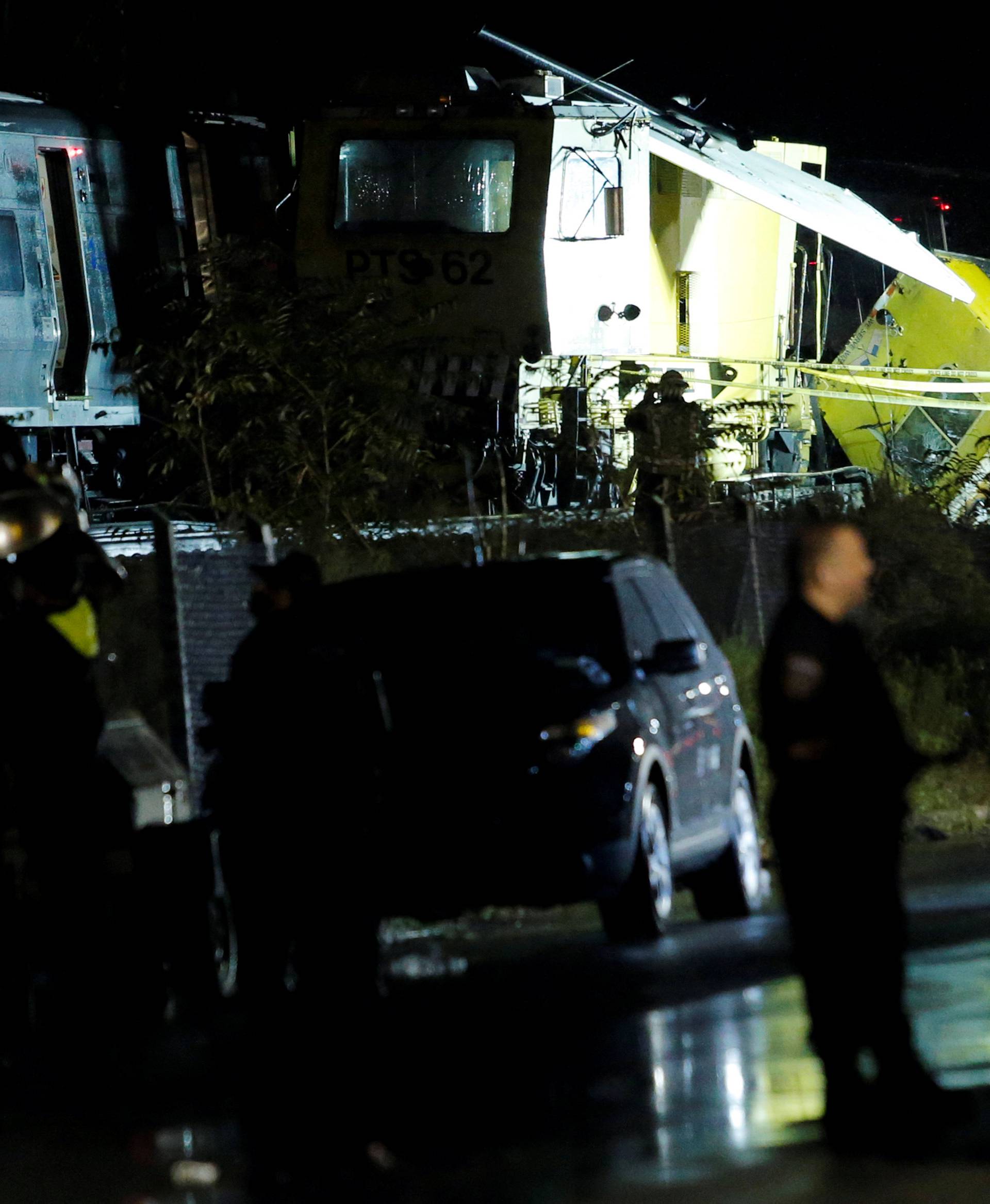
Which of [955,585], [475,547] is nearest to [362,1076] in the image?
[475,547]

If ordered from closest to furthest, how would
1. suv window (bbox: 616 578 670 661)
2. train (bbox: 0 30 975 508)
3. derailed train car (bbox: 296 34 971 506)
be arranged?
suv window (bbox: 616 578 670 661) → derailed train car (bbox: 296 34 971 506) → train (bbox: 0 30 975 508)

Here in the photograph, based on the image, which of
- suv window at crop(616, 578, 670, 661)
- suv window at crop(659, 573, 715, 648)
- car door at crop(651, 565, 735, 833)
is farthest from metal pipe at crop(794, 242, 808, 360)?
suv window at crop(616, 578, 670, 661)

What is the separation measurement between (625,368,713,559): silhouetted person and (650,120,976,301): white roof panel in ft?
17.8

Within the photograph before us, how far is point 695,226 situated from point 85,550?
70.0ft

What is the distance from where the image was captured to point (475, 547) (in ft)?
47.0

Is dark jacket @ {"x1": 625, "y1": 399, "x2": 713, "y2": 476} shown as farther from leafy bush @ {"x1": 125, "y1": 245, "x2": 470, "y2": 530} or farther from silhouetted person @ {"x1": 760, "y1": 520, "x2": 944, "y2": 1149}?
silhouetted person @ {"x1": 760, "y1": 520, "x2": 944, "y2": 1149}

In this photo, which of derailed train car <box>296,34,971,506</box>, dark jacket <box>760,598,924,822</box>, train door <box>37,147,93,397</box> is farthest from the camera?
train door <box>37,147,93,397</box>

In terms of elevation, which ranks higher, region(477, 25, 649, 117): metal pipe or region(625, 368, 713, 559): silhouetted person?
region(477, 25, 649, 117): metal pipe

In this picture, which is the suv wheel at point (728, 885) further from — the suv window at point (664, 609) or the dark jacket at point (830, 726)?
the dark jacket at point (830, 726)

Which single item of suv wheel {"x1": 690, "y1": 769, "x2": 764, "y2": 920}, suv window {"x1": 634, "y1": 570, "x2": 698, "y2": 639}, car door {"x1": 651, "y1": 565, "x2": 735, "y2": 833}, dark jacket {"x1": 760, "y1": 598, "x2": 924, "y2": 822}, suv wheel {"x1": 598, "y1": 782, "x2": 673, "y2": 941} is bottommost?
suv wheel {"x1": 690, "y1": 769, "x2": 764, "y2": 920}

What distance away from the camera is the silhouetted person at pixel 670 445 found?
1742 centimetres

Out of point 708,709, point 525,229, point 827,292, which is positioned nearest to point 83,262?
point 525,229

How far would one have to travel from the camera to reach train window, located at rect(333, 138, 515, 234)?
22.3m

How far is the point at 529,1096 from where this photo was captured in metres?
6.88
